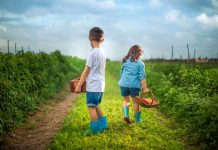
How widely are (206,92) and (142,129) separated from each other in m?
3.24

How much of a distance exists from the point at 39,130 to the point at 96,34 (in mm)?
3317

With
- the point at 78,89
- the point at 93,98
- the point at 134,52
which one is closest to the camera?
the point at 78,89

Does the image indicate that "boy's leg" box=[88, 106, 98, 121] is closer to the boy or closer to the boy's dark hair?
the boy

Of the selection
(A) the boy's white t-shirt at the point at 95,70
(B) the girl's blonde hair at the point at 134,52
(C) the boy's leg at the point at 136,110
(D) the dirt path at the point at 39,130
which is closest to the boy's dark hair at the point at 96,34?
(A) the boy's white t-shirt at the point at 95,70

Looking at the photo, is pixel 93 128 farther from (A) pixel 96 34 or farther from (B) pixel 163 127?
(A) pixel 96 34

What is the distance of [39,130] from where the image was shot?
31.4 feet

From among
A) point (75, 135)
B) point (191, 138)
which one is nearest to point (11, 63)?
point (75, 135)

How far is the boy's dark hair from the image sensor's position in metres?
8.20

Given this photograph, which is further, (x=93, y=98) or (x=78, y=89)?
(x=93, y=98)

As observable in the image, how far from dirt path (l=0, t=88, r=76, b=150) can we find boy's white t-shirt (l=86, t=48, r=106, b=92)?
64.9 inches

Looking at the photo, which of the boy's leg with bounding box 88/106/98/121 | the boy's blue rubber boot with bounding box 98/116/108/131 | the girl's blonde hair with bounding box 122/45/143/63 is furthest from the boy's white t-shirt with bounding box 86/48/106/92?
the girl's blonde hair with bounding box 122/45/143/63

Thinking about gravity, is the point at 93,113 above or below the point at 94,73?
below

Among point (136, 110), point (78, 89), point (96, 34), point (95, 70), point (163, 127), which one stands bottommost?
point (163, 127)

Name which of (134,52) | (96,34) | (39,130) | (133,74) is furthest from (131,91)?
(39,130)
